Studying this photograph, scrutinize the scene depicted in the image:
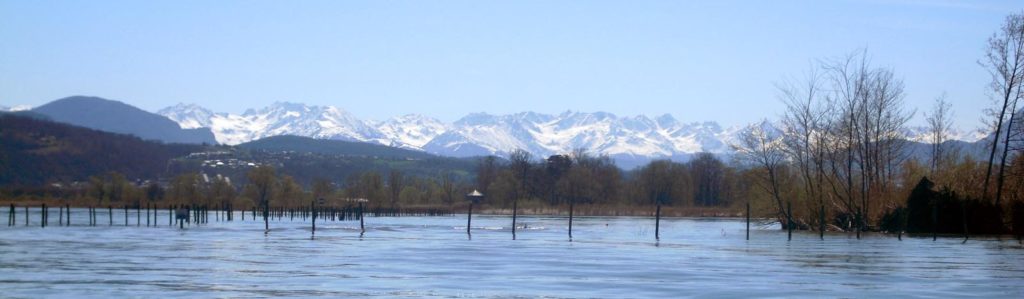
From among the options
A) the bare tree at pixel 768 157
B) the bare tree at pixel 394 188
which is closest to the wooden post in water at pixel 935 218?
the bare tree at pixel 768 157

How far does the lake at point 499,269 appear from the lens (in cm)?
2714

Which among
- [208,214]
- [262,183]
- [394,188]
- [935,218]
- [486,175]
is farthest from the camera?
[394,188]

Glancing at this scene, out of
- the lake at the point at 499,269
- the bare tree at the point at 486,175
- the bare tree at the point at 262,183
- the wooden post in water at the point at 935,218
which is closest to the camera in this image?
the lake at the point at 499,269

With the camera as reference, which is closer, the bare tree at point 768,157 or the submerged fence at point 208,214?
the bare tree at point 768,157

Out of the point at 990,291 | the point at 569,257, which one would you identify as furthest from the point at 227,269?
the point at 990,291

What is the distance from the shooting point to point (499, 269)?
34.5m

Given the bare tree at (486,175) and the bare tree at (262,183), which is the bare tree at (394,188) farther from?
the bare tree at (262,183)

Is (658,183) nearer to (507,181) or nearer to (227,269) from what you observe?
(507,181)

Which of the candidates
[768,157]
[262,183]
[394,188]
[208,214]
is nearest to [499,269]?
[768,157]

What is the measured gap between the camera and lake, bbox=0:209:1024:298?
89.0 ft

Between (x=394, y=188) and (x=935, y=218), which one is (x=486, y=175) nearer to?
(x=394, y=188)

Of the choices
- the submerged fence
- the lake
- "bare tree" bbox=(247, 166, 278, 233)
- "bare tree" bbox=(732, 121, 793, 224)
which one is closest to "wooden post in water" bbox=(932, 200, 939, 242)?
the submerged fence

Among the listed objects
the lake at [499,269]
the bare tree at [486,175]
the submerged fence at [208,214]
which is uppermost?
the bare tree at [486,175]

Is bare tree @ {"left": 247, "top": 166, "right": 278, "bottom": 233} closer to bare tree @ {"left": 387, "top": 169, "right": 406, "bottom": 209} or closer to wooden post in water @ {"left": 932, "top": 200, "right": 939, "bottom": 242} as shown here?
bare tree @ {"left": 387, "top": 169, "right": 406, "bottom": 209}
